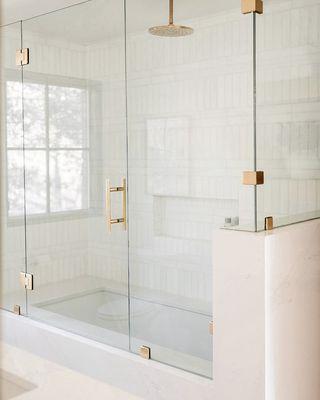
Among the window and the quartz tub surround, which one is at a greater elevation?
the window

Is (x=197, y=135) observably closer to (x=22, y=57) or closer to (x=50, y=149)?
(x=50, y=149)

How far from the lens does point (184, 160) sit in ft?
7.01

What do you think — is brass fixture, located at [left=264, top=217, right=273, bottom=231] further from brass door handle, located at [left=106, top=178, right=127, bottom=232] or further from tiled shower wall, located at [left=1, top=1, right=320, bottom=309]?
brass door handle, located at [left=106, top=178, right=127, bottom=232]

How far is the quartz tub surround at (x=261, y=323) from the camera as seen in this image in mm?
1867

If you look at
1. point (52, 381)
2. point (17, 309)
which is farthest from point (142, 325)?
point (17, 309)

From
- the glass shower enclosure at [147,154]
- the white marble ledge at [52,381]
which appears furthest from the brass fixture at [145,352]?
the white marble ledge at [52,381]

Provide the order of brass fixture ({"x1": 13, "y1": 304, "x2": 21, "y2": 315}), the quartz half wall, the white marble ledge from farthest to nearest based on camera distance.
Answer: brass fixture ({"x1": 13, "y1": 304, "x2": 21, "y2": 315})
the white marble ledge
the quartz half wall

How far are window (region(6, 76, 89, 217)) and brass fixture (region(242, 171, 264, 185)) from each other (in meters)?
0.85

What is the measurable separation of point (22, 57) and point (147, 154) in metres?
1.00

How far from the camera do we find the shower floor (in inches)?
85.0

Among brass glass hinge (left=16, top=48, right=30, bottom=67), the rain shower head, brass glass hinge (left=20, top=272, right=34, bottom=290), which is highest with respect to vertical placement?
brass glass hinge (left=16, top=48, right=30, bottom=67)

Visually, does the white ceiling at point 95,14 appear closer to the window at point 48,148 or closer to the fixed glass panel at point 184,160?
the fixed glass panel at point 184,160

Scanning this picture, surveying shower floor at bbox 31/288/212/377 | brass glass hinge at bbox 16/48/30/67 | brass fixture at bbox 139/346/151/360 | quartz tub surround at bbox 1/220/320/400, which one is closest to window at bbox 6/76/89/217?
brass glass hinge at bbox 16/48/30/67

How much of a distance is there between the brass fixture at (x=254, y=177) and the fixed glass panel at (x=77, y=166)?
61 centimetres
